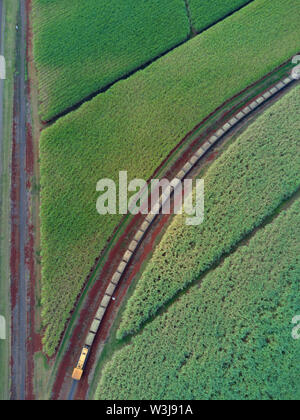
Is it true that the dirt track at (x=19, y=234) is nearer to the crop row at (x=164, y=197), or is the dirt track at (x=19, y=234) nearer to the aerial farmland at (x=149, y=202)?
the aerial farmland at (x=149, y=202)

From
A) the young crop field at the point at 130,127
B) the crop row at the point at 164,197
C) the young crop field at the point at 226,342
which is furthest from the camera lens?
the young crop field at the point at 130,127

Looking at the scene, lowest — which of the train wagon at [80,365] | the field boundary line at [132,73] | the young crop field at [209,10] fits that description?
the train wagon at [80,365]

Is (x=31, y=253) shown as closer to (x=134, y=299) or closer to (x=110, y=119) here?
(x=134, y=299)

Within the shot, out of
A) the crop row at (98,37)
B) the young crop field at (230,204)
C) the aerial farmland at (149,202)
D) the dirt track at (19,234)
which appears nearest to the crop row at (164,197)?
the aerial farmland at (149,202)

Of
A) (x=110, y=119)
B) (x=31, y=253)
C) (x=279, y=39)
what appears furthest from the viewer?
(x=279, y=39)

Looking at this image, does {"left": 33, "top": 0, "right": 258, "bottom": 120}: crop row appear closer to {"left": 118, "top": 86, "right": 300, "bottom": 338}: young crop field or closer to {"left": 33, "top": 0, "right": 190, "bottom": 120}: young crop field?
{"left": 33, "top": 0, "right": 190, "bottom": 120}: young crop field

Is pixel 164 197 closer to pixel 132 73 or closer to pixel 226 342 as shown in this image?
pixel 226 342
